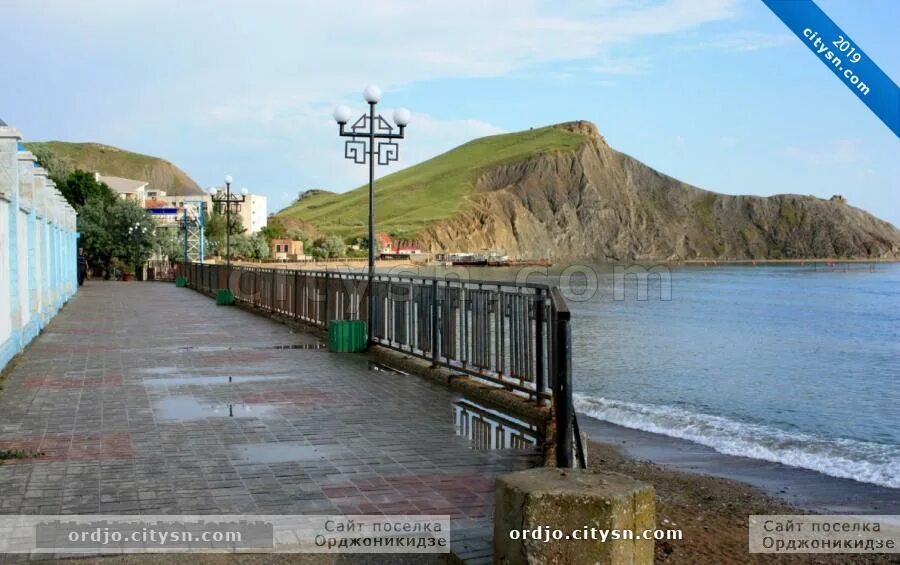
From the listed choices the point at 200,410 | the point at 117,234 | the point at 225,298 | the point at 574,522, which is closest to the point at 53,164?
the point at 117,234

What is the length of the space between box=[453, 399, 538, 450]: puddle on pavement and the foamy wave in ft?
13.7

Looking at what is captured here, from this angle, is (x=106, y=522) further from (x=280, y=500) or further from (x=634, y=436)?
(x=634, y=436)

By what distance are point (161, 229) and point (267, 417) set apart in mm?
61526

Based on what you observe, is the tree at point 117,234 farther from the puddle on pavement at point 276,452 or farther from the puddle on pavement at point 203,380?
the puddle on pavement at point 276,452

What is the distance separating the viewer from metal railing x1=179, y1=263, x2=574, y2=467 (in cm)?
611

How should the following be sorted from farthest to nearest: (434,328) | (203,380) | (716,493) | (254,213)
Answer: (254,213) < (434,328) < (203,380) < (716,493)

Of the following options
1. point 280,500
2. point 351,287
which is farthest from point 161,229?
point 280,500

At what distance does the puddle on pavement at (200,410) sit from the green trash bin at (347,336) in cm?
471

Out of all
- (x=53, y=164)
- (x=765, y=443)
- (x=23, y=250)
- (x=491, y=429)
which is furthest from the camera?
(x=53, y=164)

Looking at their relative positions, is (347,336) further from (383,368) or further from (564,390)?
(564,390)

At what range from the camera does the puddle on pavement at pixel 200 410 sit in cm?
866

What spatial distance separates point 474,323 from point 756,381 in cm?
1482

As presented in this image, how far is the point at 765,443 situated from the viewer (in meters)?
12.4

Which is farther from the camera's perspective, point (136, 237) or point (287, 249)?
point (287, 249)
